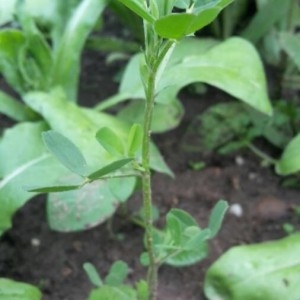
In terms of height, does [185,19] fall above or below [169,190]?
above

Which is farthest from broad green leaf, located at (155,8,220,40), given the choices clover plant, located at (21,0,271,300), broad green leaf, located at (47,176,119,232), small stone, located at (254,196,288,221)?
small stone, located at (254,196,288,221)

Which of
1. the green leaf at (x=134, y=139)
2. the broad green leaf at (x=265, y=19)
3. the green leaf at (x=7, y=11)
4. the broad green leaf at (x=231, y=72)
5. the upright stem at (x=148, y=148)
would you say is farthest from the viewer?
the broad green leaf at (x=265, y=19)

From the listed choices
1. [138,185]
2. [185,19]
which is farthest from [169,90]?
[185,19]

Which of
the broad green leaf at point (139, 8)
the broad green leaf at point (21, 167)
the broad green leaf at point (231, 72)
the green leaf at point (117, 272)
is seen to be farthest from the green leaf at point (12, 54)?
the broad green leaf at point (139, 8)

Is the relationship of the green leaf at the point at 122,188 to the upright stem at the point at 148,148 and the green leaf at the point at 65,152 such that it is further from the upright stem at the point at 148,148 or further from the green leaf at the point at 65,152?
the green leaf at the point at 65,152

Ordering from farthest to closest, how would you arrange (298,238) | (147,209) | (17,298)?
(298,238) → (17,298) → (147,209)

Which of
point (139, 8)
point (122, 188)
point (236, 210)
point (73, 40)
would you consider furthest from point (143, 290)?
point (73, 40)

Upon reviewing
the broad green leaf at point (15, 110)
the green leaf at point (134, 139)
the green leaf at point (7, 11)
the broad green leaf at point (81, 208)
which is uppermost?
the green leaf at point (134, 139)

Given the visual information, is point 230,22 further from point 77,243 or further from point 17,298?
point 17,298

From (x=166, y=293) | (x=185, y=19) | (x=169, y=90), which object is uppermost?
(x=185, y=19)
